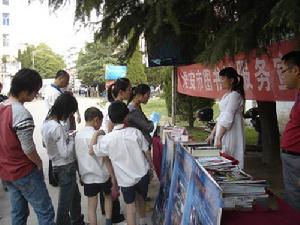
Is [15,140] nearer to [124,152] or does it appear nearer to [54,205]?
[124,152]

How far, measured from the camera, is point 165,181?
4.88 meters

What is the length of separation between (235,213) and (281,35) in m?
1.93

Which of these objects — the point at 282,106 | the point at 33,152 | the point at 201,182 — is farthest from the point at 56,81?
the point at 282,106

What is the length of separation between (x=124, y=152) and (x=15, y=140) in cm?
111

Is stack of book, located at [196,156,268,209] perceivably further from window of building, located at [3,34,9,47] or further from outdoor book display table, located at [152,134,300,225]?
window of building, located at [3,34,9,47]

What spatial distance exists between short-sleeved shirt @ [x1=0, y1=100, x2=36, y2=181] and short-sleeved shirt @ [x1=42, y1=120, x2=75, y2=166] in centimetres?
53

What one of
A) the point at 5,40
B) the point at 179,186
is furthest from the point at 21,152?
the point at 5,40

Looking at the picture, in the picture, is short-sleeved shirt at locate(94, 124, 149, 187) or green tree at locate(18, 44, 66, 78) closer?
short-sleeved shirt at locate(94, 124, 149, 187)

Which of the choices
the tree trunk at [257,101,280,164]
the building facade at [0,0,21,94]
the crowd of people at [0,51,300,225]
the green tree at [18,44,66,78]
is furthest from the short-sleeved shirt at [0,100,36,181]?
the green tree at [18,44,66,78]

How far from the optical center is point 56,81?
689 cm

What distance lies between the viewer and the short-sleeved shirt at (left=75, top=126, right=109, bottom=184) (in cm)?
465

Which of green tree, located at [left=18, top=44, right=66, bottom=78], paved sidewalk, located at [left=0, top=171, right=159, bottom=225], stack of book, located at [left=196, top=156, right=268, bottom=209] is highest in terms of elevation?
green tree, located at [left=18, top=44, right=66, bottom=78]

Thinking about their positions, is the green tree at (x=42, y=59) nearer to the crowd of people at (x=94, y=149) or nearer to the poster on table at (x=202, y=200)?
the crowd of people at (x=94, y=149)

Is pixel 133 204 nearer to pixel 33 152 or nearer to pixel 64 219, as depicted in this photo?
pixel 64 219
